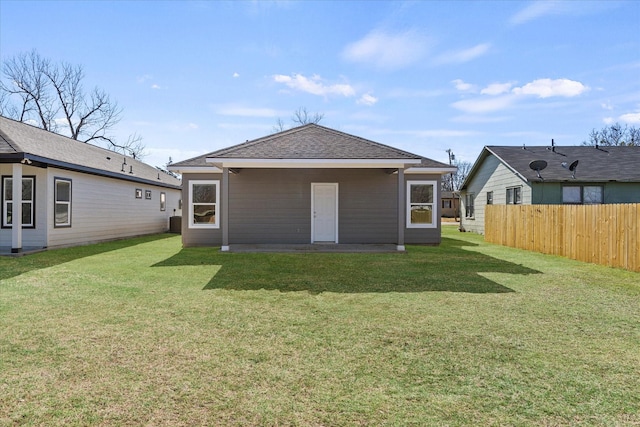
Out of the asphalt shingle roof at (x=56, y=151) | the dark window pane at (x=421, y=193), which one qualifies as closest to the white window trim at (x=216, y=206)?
the asphalt shingle roof at (x=56, y=151)

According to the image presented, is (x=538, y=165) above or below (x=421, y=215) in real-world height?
above

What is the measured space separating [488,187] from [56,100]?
104 ft

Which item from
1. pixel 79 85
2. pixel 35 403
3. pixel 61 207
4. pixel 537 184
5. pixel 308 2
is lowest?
pixel 35 403

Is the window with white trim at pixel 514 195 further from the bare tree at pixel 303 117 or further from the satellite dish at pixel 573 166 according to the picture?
the bare tree at pixel 303 117

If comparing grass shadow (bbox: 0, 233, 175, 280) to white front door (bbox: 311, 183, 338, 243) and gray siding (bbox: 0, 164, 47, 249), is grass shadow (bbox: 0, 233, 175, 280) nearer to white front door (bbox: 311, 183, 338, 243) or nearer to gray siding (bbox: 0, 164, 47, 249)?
gray siding (bbox: 0, 164, 47, 249)

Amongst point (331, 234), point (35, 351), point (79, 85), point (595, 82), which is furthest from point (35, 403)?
point (79, 85)

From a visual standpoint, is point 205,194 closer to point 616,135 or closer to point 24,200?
point 24,200

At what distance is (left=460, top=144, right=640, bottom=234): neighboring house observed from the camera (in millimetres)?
14250

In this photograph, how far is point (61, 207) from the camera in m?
11.0

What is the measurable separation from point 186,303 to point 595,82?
1996 centimetres

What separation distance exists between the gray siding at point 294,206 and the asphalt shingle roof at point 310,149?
110 centimetres

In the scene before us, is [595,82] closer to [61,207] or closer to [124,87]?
[61,207]

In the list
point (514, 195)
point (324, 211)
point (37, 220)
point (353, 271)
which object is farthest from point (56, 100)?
point (514, 195)

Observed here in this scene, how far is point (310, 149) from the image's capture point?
986 centimetres
